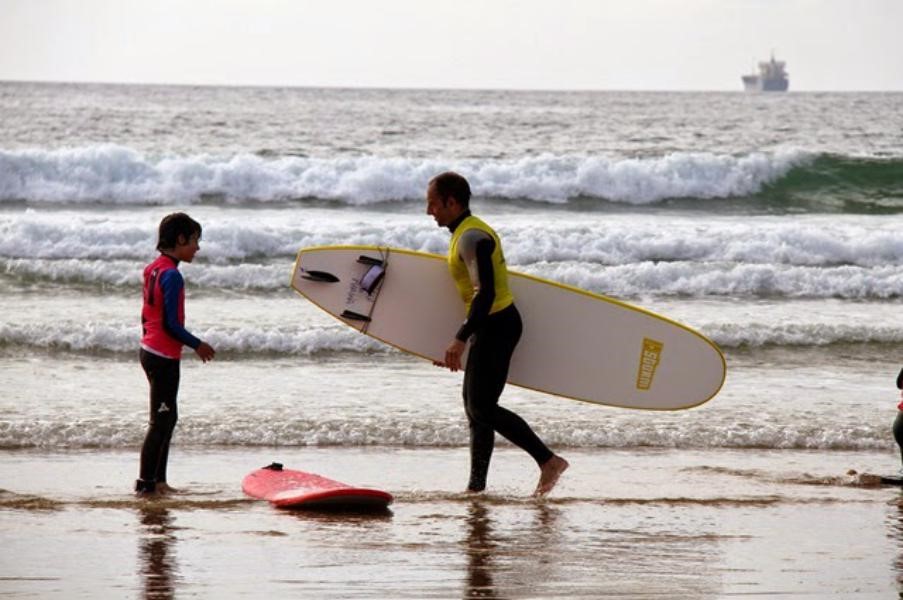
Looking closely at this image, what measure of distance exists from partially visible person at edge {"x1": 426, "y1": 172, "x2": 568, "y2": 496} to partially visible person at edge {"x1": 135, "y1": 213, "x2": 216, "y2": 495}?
1.04m

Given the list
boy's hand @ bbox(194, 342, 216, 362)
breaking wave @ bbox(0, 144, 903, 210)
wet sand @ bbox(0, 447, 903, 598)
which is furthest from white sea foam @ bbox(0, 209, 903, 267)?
boy's hand @ bbox(194, 342, 216, 362)

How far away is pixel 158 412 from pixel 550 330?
2005mm

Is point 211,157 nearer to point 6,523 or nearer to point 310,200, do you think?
point 310,200

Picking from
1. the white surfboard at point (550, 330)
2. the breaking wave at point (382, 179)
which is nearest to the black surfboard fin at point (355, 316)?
the white surfboard at point (550, 330)

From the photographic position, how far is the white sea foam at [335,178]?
1925 cm

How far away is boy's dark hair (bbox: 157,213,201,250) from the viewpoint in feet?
18.1

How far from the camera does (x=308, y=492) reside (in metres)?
5.47

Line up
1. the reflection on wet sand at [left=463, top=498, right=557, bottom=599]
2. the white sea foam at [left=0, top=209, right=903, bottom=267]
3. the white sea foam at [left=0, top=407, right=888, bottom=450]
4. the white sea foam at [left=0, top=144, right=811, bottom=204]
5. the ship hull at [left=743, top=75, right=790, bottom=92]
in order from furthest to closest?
the ship hull at [left=743, top=75, right=790, bottom=92], the white sea foam at [left=0, top=144, right=811, bottom=204], the white sea foam at [left=0, top=209, right=903, bottom=267], the white sea foam at [left=0, top=407, right=888, bottom=450], the reflection on wet sand at [left=463, top=498, right=557, bottom=599]

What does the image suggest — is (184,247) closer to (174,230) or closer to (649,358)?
(174,230)

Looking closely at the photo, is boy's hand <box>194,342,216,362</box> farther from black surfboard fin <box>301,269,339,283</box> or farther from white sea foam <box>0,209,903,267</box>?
white sea foam <box>0,209,903,267</box>

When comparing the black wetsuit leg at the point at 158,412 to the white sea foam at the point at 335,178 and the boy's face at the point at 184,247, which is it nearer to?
the boy's face at the point at 184,247

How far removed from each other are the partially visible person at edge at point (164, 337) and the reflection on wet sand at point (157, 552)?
0.89 ft

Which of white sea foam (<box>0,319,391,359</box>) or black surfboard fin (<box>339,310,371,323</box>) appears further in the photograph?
white sea foam (<box>0,319,391,359</box>)

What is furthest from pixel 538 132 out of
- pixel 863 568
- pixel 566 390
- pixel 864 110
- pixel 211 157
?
pixel 863 568
